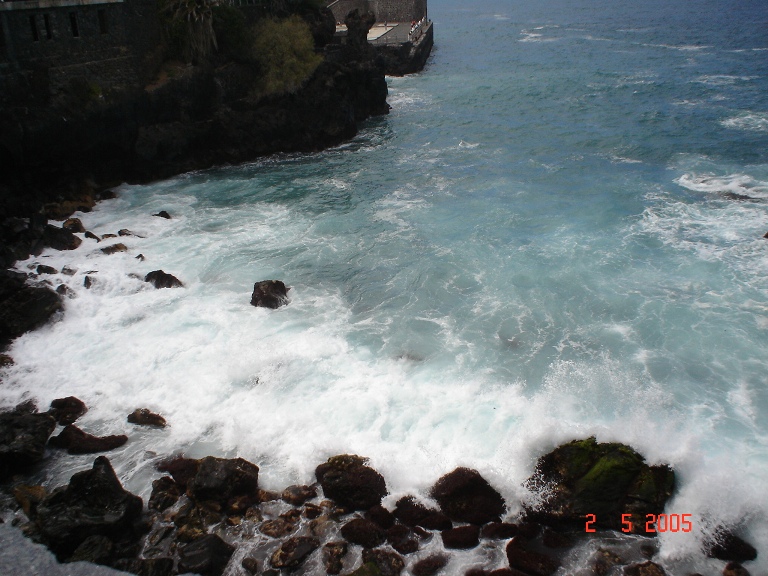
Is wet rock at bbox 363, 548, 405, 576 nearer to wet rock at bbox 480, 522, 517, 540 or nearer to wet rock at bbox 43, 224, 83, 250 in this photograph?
wet rock at bbox 480, 522, 517, 540

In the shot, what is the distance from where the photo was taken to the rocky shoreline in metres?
11.9

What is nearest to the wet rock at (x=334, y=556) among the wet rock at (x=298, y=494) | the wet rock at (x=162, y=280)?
the wet rock at (x=298, y=494)

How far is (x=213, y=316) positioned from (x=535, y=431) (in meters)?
11.0

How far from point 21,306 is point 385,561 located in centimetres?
1465

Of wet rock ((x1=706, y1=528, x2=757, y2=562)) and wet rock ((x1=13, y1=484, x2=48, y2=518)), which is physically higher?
wet rock ((x1=13, y1=484, x2=48, y2=518))

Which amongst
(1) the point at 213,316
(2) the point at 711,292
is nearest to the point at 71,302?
(1) the point at 213,316

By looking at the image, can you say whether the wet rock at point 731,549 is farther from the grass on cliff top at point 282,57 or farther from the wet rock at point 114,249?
the grass on cliff top at point 282,57

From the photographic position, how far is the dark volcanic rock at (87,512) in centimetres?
1230

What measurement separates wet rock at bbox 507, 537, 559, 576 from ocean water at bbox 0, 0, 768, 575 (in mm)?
512

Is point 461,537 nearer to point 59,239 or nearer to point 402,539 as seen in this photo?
point 402,539

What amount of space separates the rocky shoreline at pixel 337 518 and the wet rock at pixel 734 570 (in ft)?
0.12

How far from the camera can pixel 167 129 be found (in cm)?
3303

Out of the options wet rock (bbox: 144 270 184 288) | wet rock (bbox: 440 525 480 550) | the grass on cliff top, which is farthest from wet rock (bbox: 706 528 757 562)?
the grass on cliff top

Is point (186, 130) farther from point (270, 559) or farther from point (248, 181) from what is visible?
point (270, 559)
